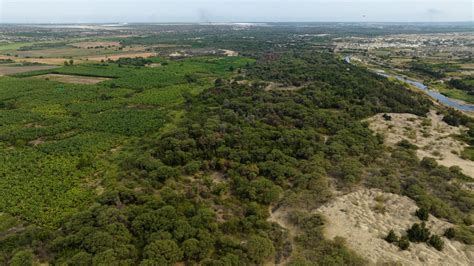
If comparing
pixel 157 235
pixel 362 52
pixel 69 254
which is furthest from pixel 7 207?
pixel 362 52

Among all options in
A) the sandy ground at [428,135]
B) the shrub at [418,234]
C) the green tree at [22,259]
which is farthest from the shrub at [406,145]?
the green tree at [22,259]

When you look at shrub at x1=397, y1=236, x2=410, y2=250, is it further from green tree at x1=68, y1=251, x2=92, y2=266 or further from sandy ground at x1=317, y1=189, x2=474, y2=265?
green tree at x1=68, y1=251, x2=92, y2=266

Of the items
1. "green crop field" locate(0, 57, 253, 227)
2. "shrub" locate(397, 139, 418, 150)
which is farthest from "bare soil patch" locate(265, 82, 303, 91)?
"shrub" locate(397, 139, 418, 150)

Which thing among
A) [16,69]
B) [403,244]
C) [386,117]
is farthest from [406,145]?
[16,69]

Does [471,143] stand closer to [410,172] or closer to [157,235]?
[410,172]

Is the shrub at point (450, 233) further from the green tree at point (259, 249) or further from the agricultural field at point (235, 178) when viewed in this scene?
the green tree at point (259, 249)

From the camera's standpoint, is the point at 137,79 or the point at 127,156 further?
the point at 137,79
